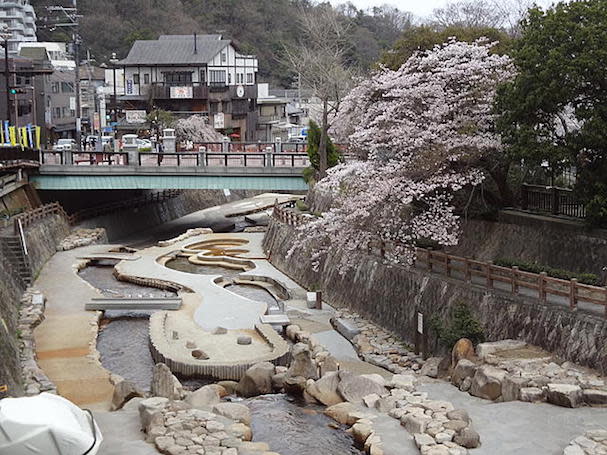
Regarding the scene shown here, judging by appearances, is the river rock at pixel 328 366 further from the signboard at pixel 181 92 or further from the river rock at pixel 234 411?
the signboard at pixel 181 92

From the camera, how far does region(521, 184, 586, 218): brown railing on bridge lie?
27.3 meters

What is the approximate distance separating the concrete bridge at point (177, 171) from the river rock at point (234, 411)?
28.4 m

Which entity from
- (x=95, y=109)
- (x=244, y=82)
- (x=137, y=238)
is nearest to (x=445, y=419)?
(x=137, y=238)

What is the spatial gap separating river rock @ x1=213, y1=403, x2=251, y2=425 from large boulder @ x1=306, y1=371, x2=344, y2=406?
2201mm

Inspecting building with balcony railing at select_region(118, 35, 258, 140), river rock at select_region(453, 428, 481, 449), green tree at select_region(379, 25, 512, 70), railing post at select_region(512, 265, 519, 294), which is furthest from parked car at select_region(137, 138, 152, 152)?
river rock at select_region(453, 428, 481, 449)

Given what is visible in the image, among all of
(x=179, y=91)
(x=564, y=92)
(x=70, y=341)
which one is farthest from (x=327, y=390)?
(x=179, y=91)

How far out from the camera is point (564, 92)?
78.2 ft

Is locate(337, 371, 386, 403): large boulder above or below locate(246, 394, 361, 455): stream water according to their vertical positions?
above

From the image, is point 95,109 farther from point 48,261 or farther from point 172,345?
point 172,345

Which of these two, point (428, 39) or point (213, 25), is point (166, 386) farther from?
point (213, 25)

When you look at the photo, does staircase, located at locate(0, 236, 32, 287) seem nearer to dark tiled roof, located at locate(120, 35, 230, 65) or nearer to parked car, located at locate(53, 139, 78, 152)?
parked car, located at locate(53, 139, 78, 152)

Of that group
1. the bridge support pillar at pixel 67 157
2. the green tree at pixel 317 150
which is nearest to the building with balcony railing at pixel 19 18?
the bridge support pillar at pixel 67 157

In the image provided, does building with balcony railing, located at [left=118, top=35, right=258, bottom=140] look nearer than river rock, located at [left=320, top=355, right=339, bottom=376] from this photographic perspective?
No

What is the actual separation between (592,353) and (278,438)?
26.0 ft
